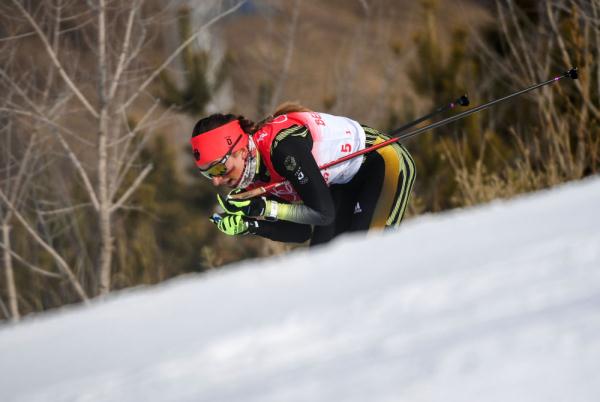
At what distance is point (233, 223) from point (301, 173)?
1.58ft

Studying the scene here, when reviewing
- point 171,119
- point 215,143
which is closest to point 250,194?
point 215,143

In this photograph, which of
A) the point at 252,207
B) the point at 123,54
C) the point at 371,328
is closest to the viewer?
the point at 371,328

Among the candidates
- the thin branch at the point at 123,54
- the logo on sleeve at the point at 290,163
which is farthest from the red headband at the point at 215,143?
the thin branch at the point at 123,54

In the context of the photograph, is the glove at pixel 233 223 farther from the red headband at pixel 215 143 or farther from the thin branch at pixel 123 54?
the thin branch at pixel 123 54

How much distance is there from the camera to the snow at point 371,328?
143 centimetres

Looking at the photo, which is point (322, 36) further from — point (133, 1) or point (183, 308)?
point (183, 308)

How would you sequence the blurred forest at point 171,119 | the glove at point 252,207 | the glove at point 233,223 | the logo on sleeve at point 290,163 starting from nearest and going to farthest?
the logo on sleeve at point 290,163, the glove at point 252,207, the glove at point 233,223, the blurred forest at point 171,119

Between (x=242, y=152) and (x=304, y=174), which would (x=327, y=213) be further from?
(x=242, y=152)

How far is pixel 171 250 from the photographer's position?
1116 cm

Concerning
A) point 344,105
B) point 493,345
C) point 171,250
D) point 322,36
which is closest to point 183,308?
point 493,345

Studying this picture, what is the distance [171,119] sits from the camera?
6664 mm

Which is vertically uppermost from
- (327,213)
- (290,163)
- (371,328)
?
(290,163)

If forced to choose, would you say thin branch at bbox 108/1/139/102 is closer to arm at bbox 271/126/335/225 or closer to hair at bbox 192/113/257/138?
hair at bbox 192/113/257/138

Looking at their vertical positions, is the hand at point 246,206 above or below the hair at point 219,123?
below
